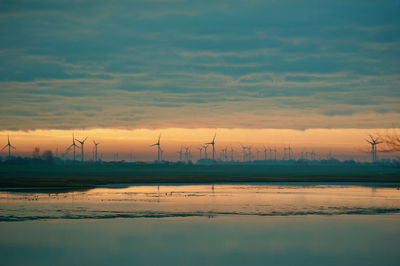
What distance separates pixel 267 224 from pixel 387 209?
15.1m

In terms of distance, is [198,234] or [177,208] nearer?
[198,234]

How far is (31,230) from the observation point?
106ft

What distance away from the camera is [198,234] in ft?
102

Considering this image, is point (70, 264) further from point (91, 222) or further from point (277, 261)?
point (91, 222)

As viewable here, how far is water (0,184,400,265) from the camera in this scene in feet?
80.6

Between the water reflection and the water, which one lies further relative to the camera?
the water reflection

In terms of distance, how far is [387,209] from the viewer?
1741 inches

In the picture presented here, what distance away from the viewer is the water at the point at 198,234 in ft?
80.6

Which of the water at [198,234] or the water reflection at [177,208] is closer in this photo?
the water at [198,234]

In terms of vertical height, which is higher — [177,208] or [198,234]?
[177,208]

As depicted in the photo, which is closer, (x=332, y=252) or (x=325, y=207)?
(x=332, y=252)

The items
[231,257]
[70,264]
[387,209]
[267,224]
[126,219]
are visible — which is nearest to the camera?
[70,264]

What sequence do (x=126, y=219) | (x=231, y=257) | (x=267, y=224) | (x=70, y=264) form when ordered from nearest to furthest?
(x=70, y=264) → (x=231, y=257) → (x=267, y=224) → (x=126, y=219)

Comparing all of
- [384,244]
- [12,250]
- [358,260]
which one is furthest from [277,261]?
[12,250]
